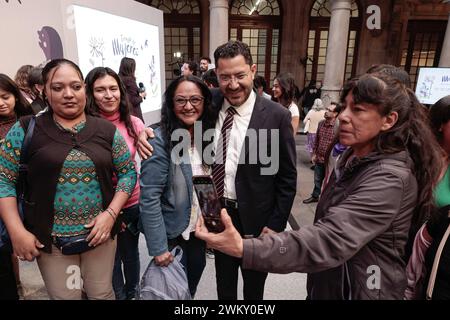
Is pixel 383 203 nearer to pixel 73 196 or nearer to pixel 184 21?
pixel 73 196

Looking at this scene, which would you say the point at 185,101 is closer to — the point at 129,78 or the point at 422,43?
the point at 129,78

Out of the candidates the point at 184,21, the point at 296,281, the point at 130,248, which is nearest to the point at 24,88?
the point at 130,248

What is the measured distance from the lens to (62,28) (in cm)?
330

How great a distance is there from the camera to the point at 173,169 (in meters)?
1.59

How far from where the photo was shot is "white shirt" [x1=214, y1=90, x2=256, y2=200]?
1.72 metres

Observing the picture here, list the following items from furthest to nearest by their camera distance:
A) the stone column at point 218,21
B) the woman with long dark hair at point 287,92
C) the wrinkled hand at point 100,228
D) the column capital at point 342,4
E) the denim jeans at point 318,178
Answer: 1. the stone column at point 218,21
2. the column capital at point 342,4
3. the denim jeans at point 318,178
4. the woman with long dark hair at point 287,92
5. the wrinkled hand at point 100,228

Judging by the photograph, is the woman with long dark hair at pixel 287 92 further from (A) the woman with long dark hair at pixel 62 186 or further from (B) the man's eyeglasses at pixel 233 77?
(A) the woman with long dark hair at pixel 62 186

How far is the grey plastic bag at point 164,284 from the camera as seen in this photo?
148 centimetres

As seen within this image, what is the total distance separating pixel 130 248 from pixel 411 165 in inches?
68.4

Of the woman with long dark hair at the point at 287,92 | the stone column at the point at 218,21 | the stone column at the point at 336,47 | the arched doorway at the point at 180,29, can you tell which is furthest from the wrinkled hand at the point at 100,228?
the arched doorway at the point at 180,29

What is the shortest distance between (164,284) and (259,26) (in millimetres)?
10690

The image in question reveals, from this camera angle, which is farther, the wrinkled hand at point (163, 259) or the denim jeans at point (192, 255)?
the denim jeans at point (192, 255)

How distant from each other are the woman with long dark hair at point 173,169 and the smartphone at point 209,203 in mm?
456

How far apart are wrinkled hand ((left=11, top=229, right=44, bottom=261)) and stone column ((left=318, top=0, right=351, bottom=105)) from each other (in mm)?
8682
